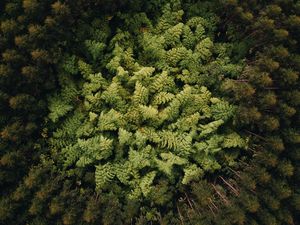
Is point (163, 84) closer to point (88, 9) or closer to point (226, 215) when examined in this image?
point (88, 9)

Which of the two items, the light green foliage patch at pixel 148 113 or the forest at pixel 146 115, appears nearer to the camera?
the forest at pixel 146 115

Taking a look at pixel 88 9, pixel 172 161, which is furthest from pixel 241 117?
pixel 88 9

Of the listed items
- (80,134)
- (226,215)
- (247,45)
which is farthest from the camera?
(247,45)

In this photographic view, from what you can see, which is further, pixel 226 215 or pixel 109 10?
pixel 109 10

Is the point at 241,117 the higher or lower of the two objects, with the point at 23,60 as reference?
lower

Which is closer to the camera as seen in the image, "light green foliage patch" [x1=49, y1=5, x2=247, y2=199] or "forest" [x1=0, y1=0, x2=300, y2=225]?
"forest" [x1=0, y1=0, x2=300, y2=225]

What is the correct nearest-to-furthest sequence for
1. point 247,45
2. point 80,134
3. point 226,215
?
point 226,215
point 80,134
point 247,45

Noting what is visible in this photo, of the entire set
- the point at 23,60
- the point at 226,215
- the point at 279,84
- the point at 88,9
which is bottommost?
the point at 226,215
